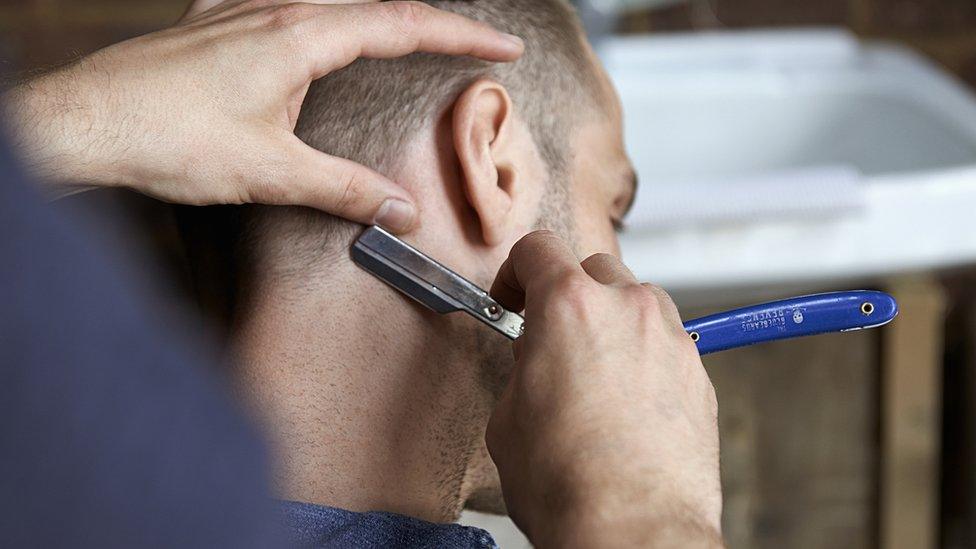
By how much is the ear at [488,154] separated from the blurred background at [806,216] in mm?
281

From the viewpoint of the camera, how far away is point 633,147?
1.56 meters

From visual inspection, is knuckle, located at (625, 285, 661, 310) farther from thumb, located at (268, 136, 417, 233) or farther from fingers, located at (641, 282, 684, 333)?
thumb, located at (268, 136, 417, 233)

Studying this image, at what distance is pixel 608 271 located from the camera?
0.68m

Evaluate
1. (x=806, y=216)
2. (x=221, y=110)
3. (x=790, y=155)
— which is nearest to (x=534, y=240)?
(x=221, y=110)

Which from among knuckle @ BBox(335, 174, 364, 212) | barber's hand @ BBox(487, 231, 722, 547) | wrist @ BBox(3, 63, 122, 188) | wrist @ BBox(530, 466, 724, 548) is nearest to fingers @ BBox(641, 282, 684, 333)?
barber's hand @ BBox(487, 231, 722, 547)

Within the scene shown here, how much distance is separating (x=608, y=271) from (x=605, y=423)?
0.45 feet

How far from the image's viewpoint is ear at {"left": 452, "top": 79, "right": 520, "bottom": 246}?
802mm

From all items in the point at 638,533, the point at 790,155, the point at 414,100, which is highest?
the point at 414,100

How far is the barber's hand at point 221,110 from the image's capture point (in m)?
0.73

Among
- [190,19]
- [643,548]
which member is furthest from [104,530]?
[190,19]

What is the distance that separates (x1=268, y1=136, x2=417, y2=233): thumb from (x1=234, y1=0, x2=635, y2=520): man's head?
0.10 ft

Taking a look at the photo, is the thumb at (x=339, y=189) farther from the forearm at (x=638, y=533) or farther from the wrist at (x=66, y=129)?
the forearm at (x=638, y=533)

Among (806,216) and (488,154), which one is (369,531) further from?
(806,216)

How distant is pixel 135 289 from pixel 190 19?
1.88 ft
